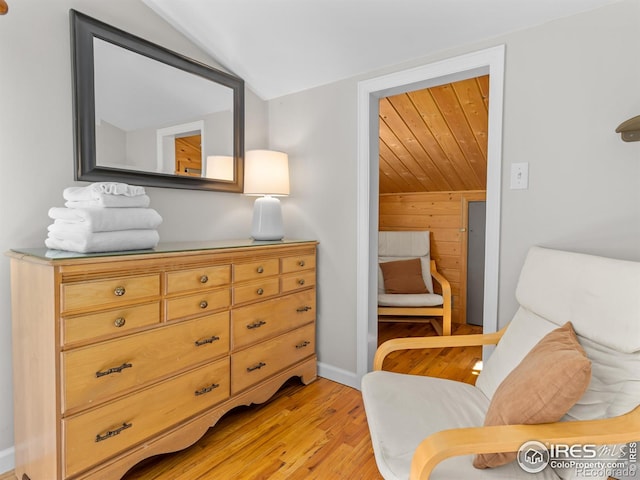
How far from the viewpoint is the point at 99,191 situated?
55.7 inches

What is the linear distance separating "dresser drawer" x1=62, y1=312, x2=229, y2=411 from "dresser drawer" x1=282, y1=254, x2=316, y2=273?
19.9 inches

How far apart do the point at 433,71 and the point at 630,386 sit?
1.66m

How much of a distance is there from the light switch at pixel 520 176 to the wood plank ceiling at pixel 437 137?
2.78 feet

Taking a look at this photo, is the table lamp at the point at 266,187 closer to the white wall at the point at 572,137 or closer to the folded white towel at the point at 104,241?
the folded white towel at the point at 104,241

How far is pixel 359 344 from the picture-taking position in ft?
7.72

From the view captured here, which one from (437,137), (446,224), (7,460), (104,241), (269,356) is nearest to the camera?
(104,241)

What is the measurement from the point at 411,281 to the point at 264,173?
1.87 meters

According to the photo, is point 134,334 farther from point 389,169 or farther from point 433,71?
point 389,169

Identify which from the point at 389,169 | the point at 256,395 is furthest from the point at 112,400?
the point at 389,169

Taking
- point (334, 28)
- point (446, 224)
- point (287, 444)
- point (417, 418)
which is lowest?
point (287, 444)

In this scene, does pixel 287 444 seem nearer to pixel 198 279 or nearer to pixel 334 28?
pixel 198 279

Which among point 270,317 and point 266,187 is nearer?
point 270,317

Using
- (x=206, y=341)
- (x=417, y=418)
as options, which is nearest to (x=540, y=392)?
(x=417, y=418)

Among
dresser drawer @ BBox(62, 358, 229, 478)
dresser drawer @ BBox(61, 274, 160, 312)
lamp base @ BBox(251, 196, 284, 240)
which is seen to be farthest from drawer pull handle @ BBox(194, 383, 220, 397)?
lamp base @ BBox(251, 196, 284, 240)
